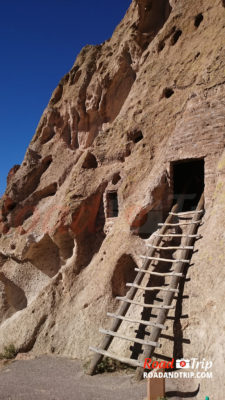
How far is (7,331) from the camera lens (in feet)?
34.9

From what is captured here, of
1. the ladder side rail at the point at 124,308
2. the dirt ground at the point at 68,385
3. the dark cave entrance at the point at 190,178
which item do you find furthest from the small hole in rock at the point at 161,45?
the dirt ground at the point at 68,385

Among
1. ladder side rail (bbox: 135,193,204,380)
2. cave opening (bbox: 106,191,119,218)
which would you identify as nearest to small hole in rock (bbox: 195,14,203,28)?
cave opening (bbox: 106,191,119,218)

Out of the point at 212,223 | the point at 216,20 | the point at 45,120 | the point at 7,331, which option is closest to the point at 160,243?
the point at 212,223

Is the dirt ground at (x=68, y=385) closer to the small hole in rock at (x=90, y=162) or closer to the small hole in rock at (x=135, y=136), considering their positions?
the small hole in rock at (x=90, y=162)

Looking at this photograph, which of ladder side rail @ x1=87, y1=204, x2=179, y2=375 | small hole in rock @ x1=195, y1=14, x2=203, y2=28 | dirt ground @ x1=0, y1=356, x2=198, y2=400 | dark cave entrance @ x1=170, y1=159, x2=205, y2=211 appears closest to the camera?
dirt ground @ x1=0, y1=356, x2=198, y2=400

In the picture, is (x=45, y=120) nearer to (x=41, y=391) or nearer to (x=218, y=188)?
(x=218, y=188)

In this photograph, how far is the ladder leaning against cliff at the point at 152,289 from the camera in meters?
6.40

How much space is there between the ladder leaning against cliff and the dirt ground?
12.8 inches

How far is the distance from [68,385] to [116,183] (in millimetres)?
5255

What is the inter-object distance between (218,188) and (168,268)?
206 centimetres

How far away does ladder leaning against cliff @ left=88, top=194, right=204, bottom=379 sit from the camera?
6.40 metres

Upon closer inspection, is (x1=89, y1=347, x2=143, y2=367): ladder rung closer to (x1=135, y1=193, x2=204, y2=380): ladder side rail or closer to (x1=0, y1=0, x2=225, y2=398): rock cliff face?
(x1=135, y1=193, x2=204, y2=380): ladder side rail

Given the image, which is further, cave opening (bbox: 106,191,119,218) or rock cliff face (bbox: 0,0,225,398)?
cave opening (bbox: 106,191,119,218)

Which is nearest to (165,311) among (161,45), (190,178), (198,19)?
(190,178)
